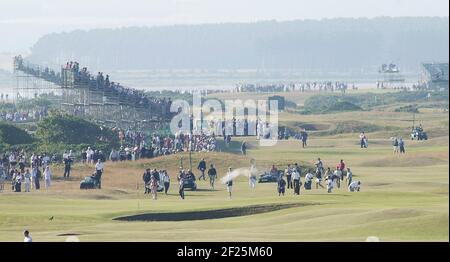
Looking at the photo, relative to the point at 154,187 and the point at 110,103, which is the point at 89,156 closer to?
the point at 154,187

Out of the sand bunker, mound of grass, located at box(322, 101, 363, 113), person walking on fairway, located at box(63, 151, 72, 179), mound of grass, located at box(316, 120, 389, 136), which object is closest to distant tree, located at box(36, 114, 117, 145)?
person walking on fairway, located at box(63, 151, 72, 179)

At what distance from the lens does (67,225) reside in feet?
167

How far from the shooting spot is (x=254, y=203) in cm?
5872

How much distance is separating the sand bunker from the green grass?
82 cm

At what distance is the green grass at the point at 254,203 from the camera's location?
45750 mm

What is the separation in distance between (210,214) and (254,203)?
134 inches

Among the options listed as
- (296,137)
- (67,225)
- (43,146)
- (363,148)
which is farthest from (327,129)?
(67,225)

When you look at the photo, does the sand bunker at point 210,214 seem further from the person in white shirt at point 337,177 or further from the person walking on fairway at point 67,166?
the person walking on fairway at point 67,166

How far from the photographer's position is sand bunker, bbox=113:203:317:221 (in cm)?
5462

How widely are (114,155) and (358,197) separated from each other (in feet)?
86.3

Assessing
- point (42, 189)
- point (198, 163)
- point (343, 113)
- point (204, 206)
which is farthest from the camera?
point (343, 113)

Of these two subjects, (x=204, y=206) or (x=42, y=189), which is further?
(x=42, y=189)

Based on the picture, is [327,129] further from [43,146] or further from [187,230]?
[187,230]

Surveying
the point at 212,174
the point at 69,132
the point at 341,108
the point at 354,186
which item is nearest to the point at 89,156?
the point at 69,132
